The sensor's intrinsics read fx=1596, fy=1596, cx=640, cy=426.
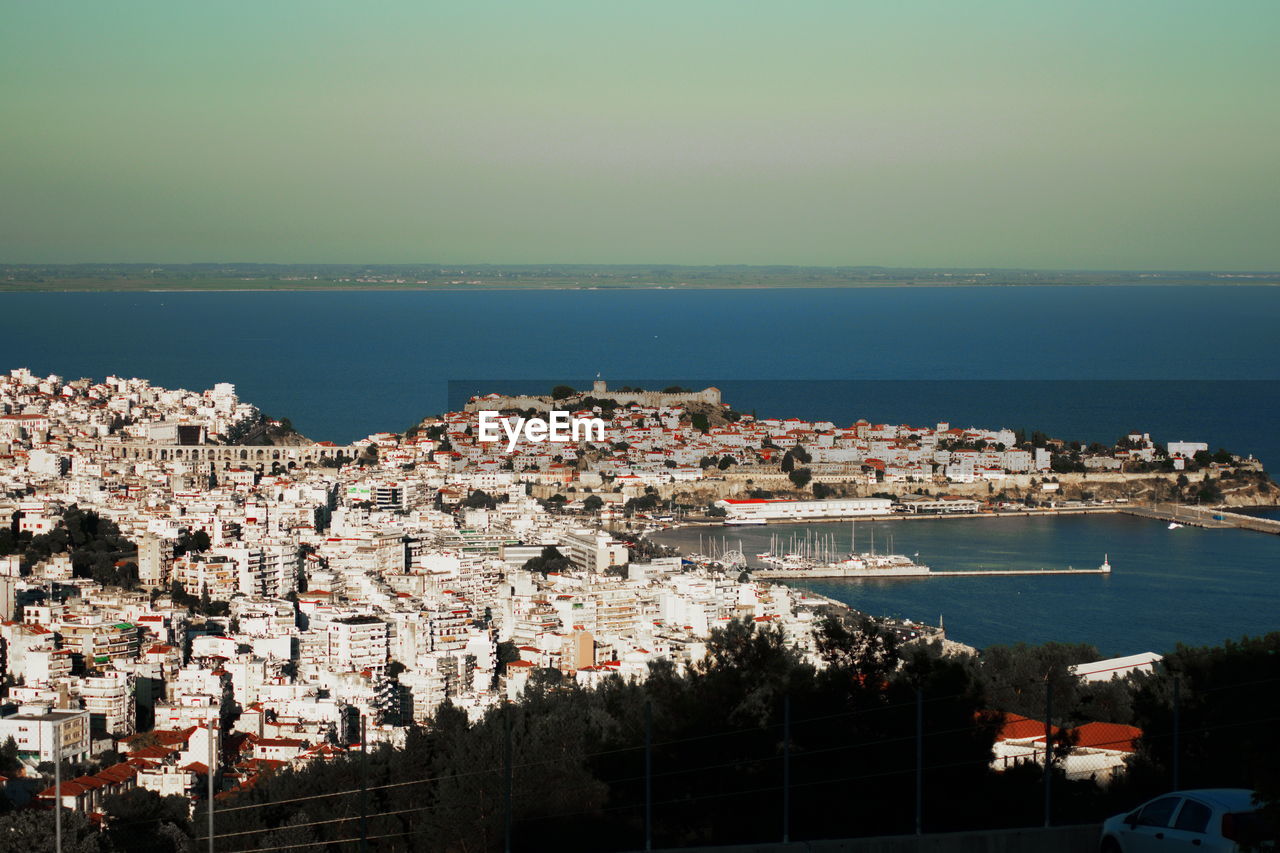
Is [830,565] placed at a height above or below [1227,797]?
below

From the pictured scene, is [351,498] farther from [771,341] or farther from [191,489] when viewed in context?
[771,341]

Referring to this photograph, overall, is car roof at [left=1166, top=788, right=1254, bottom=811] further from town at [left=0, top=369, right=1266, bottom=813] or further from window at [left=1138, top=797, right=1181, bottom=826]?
town at [left=0, top=369, right=1266, bottom=813]

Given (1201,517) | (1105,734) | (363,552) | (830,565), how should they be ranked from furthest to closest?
(1201,517) → (830,565) → (363,552) → (1105,734)

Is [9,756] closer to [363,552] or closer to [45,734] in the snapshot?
[45,734]

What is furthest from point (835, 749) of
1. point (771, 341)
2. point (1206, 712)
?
point (771, 341)

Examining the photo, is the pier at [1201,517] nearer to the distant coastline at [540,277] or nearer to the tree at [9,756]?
the tree at [9,756]

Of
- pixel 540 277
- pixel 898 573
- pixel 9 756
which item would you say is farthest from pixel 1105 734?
pixel 540 277

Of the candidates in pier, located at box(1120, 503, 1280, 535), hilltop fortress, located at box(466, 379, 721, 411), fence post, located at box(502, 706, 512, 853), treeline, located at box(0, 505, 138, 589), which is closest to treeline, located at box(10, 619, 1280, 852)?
fence post, located at box(502, 706, 512, 853)
